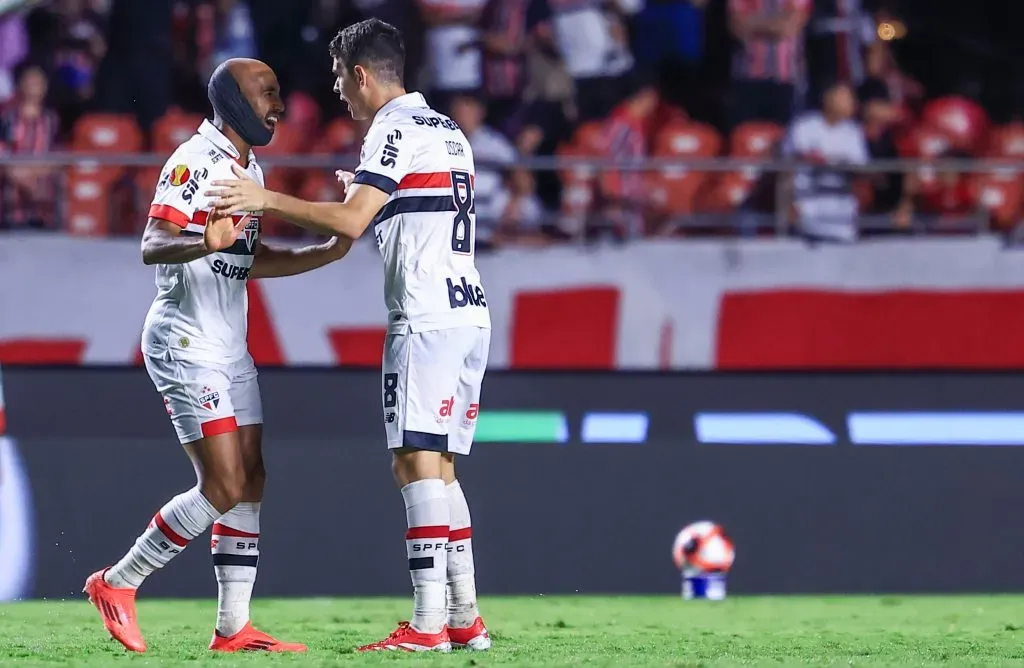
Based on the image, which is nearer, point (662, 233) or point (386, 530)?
point (386, 530)

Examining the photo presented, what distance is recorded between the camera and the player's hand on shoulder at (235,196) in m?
5.08

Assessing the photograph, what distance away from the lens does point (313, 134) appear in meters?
10.9

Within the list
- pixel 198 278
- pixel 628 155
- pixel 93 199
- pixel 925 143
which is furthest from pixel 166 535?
pixel 925 143

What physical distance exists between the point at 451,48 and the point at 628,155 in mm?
1514

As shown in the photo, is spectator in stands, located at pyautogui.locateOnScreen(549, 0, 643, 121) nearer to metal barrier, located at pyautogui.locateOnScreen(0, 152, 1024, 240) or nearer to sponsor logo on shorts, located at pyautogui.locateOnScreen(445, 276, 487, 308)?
metal barrier, located at pyautogui.locateOnScreen(0, 152, 1024, 240)

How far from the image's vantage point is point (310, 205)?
5.23 m

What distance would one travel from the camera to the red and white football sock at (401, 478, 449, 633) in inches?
213

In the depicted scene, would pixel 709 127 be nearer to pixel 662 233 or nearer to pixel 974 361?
pixel 662 233

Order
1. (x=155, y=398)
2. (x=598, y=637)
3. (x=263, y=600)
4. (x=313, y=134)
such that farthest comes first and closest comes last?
(x=313, y=134)
(x=155, y=398)
(x=263, y=600)
(x=598, y=637)

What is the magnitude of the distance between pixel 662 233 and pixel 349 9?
331 cm

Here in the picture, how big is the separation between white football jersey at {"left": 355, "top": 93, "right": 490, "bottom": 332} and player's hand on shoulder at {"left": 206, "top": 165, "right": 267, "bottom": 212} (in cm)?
43

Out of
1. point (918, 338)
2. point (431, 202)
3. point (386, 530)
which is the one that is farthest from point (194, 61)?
point (431, 202)

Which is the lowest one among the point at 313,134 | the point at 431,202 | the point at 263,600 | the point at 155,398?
the point at 263,600

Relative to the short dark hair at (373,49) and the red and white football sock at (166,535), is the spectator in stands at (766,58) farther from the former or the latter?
the red and white football sock at (166,535)
